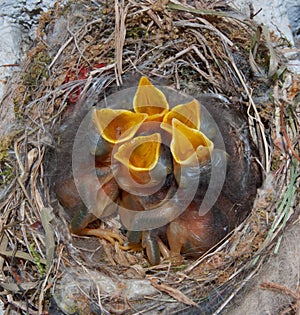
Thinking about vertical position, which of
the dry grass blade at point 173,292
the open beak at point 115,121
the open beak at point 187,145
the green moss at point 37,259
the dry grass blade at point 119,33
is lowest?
the dry grass blade at point 173,292

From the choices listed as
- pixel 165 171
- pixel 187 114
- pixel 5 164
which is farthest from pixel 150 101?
pixel 5 164

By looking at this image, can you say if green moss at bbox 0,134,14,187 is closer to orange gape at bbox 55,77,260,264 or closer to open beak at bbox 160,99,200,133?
orange gape at bbox 55,77,260,264

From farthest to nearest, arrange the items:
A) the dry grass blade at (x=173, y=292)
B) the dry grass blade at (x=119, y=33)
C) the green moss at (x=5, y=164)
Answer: the dry grass blade at (x=119, y=33) → the green moss at (x=5, y=164) → the dry grass blade at (x=173, y=292)

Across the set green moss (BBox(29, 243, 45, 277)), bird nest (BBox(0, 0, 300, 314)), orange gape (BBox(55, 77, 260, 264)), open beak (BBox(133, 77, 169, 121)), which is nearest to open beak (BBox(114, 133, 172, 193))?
orange gape (BBox(55, 77, 260, 264))

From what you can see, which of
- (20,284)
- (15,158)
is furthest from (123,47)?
(20,284)

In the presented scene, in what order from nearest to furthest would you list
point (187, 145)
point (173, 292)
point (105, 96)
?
point (173, 292) < point (187, 145) < point (105, 96)

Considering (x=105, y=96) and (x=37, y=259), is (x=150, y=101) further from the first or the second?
(x=37, y=259)

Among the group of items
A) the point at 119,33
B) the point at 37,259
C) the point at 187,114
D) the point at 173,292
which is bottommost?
the point at 173,292

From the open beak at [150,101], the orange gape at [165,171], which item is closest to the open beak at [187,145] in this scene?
the orange gape at [165,171]

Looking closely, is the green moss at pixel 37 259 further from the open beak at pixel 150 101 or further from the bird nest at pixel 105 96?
the open beak at pixel 150 101
